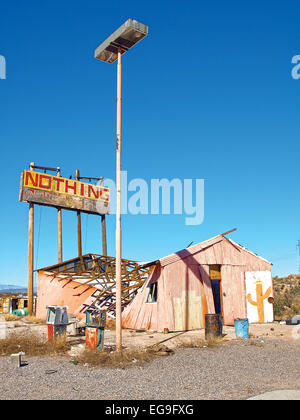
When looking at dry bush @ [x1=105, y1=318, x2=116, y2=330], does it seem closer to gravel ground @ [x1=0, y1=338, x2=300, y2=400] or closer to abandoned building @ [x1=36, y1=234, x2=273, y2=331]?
abandoned building @ [x1=36, y1=234, x2=273, y2=331]

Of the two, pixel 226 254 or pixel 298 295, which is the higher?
pixel 226 254

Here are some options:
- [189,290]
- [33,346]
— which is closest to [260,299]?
[189,290]

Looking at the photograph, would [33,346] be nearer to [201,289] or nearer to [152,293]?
[152,293]

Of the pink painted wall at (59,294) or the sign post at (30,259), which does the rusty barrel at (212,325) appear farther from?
the sign post at (30,259)

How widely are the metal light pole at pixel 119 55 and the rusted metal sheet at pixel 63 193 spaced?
16.8 m

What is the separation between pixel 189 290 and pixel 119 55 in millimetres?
11161

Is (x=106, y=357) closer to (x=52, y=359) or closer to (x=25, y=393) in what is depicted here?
(x=52, y=359)

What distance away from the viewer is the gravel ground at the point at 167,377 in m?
6.89

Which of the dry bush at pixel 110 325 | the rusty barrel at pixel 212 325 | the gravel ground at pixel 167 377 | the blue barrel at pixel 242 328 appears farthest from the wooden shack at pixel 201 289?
the gravel ground at pixel 167 377

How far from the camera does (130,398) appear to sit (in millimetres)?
6594
